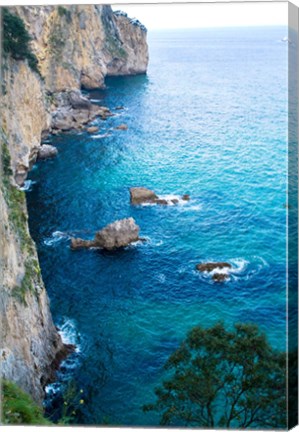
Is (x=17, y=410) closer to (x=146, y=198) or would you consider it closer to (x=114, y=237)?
(x=146, y=198)

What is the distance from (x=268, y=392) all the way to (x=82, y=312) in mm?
7403

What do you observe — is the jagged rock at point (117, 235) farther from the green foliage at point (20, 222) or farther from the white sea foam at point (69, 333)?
the green foliage at point (20, 222)

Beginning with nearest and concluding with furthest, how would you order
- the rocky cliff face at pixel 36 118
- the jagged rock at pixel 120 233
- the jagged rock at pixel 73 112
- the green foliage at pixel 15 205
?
1. the rocky cliff face at pixel 36 118
2. the green foliage at pixel 15 205
3. the jagged rock at pixel 120 233
4. the jagged rock at pixel 73 112

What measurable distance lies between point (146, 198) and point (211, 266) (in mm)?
2849

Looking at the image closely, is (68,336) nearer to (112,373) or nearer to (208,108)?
(112,373)

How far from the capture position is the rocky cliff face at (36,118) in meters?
13.0

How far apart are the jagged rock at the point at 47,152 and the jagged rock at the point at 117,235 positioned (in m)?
4.92

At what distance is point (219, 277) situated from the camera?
1569cm

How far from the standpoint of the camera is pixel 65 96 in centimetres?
3547

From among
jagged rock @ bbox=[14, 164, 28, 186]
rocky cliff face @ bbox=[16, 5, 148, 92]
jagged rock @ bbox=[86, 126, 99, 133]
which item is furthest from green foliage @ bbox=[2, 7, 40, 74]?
jagged rock @ bbox=[14, 164, 28, 186]

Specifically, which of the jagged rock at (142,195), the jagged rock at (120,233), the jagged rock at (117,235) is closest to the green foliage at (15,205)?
the jagged rock at (142,195)

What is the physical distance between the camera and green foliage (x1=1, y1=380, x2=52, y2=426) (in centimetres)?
1027

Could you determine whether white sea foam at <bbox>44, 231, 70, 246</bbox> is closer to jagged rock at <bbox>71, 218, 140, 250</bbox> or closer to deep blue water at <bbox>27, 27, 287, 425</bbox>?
deep blue water at <bbox>27, 27, 287, 425</bbox>

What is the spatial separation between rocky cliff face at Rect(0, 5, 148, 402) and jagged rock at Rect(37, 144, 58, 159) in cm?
59
